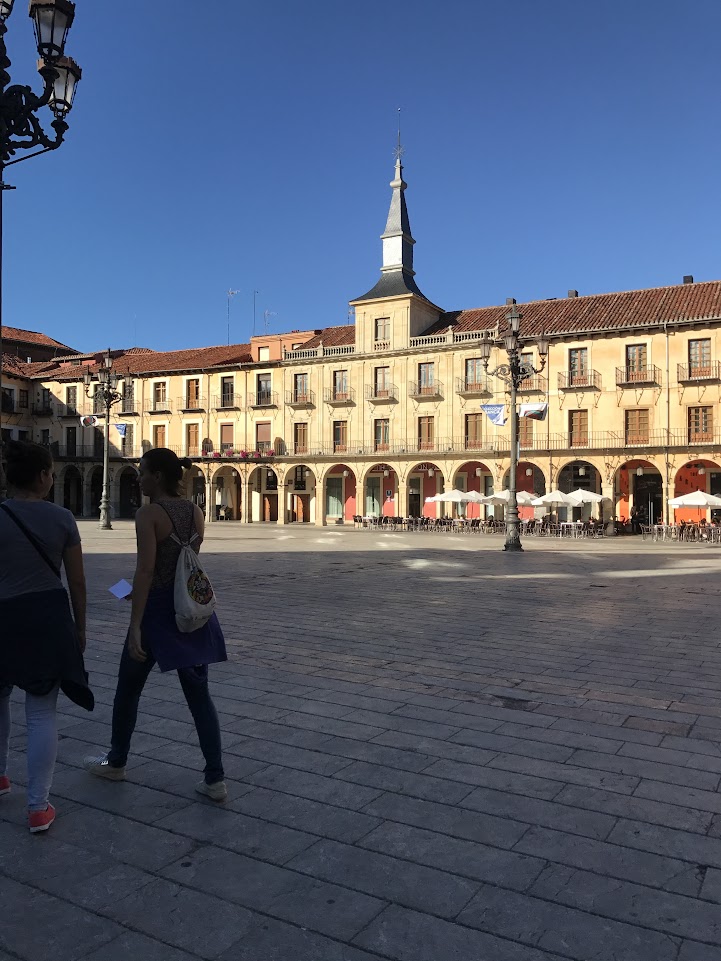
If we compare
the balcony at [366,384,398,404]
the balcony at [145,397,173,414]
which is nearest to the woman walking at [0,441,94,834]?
the balcony at [366,384,398,404]

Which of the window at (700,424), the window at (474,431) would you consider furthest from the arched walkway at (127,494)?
the window at (700,424)

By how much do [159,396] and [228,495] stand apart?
7.65m

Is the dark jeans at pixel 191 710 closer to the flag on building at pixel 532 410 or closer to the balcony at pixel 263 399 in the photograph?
the flag on building at pixel 532 410

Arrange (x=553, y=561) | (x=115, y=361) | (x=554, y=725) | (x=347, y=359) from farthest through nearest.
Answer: (x=115, y=361)
(x=347, y=359)
(x=553, y=561)
(x=554, y=725)

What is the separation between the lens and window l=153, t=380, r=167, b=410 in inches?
1823

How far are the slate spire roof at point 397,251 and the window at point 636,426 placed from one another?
13237 millimetres

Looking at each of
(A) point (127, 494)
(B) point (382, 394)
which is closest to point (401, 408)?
(B) point (382, 394)

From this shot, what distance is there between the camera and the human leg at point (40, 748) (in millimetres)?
3039

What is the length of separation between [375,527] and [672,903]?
34236 millimetres

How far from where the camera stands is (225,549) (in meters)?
20.5

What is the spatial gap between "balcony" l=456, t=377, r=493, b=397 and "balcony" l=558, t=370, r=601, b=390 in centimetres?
354

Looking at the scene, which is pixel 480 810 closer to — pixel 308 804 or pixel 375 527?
pixel 308 804

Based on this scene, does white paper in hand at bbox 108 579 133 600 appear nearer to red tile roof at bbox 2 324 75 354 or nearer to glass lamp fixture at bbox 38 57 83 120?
glass lamp fixture at bbox 38 57 83 120

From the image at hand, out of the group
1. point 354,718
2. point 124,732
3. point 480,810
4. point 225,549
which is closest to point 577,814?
point 480,810
